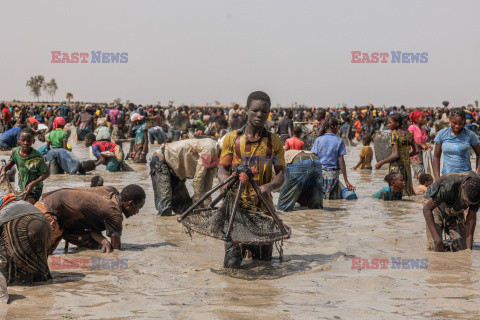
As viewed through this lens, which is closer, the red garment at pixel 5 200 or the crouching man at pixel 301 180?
the red garment at pixel 5 200

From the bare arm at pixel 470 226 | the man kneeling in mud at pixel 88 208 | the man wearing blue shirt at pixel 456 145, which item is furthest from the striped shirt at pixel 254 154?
the man wearing blue shirt at pixel 456 145

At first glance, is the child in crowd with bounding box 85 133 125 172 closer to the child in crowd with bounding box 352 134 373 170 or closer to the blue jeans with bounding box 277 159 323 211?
the child in crowd with bounding box 352 134 373 170

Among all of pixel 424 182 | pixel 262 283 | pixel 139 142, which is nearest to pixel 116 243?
pixel 262 283

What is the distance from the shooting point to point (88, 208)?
6.13m

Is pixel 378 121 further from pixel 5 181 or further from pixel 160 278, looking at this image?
pixel 160 278

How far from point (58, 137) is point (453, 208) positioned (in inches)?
380

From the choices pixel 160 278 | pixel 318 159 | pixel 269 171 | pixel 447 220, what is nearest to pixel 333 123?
pixel 318 159

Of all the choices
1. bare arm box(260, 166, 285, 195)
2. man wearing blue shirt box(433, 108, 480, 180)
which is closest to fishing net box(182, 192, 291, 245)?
bare arm box(260, 166, 285, 195)

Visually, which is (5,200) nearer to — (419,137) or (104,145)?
(419,137)

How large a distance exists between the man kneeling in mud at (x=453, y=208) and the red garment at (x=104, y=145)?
31.5 feet

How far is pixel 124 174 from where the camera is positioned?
14375 millimetres

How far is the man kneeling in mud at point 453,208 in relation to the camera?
5.84 m

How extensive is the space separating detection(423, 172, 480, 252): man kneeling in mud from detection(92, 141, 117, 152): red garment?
31.5ft

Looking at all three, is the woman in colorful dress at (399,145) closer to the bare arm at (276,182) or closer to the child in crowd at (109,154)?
the bare arm at (276,182)
